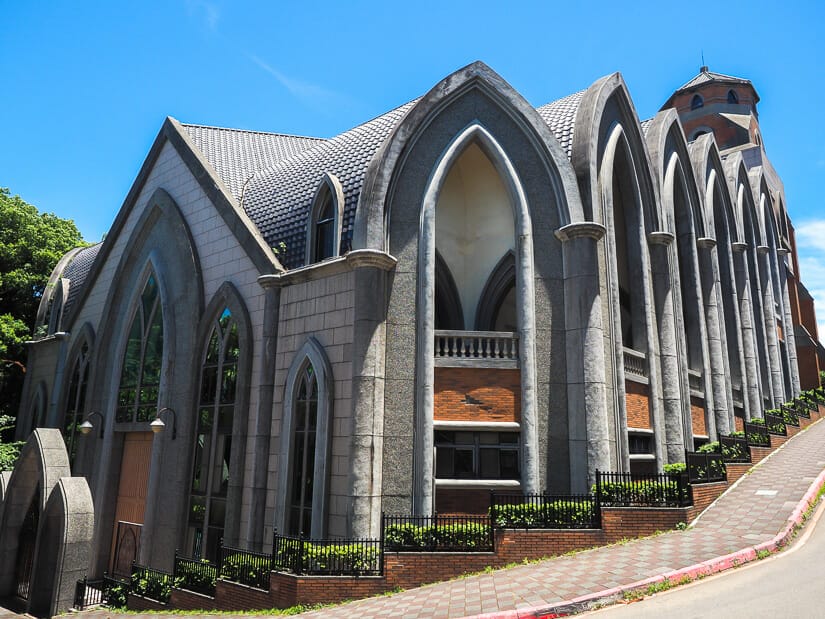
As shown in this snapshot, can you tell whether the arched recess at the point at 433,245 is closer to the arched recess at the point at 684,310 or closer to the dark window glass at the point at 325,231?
the dark window glass at the point at 325,231

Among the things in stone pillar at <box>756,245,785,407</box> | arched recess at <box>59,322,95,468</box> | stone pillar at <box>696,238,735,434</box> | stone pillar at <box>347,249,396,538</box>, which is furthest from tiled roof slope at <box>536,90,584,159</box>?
arched recess at <box>59,322,95,468</box>

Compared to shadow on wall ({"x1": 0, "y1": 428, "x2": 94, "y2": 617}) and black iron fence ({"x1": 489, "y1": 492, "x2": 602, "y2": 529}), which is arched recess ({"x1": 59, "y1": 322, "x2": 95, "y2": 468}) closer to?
shadow on wall ({"x1": 0, "y1": 428, "x2": 94, "y2": 617})

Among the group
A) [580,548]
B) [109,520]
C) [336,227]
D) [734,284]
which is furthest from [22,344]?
[734,284]

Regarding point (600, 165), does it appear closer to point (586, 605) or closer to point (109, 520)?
point (586, 605)

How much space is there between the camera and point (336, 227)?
1820 centimetres

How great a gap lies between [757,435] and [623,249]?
7708 millimetres

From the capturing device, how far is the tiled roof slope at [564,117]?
18.5 metres

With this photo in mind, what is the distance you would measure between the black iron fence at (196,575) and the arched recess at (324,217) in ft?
28.9

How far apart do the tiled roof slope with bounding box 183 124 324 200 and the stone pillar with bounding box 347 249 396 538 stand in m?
10.2

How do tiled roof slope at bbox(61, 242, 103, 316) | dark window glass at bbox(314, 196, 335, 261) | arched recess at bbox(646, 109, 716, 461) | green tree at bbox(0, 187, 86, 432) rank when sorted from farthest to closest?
1. green tree at bbox(0, 187, 86, 432)
2. tiled roof slope at bbox(61, 242, 103, 316)
3. arched recess at bbox(646, 109, 716, 461)
4. dark window glass at bbox(314, 196, 335, 261)

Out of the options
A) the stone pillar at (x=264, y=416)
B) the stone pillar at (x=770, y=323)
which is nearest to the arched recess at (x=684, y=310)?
the stone pillar at (x=770, y=323)

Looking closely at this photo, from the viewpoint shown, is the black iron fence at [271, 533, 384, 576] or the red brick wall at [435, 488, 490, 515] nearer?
the black iron fence at [271, 533, 384, 576]

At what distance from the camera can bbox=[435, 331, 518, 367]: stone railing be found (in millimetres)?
15672

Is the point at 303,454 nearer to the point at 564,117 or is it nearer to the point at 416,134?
the point at 416,134
